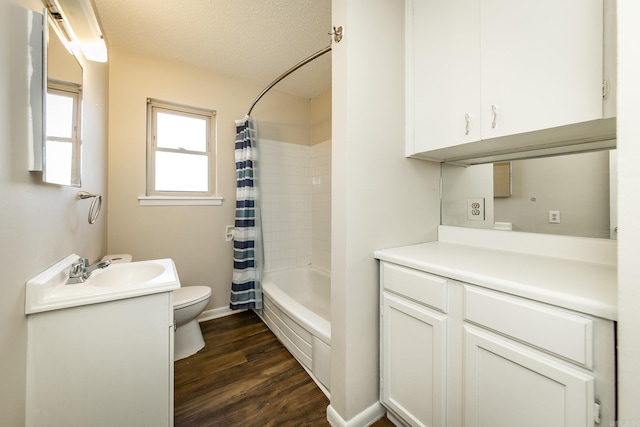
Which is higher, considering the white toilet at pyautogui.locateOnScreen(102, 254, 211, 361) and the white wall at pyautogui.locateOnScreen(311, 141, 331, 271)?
the white wall at pyautogui.locateOnScreen(311, 141, 331, 271)

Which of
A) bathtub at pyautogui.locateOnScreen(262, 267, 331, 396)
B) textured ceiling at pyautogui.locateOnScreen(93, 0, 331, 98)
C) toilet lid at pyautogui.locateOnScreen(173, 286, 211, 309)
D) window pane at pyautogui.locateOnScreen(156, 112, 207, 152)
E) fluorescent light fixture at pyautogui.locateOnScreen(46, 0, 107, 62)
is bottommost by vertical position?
bathtub at pyautogui.locateOnScreen(262, 267, 331, 396)

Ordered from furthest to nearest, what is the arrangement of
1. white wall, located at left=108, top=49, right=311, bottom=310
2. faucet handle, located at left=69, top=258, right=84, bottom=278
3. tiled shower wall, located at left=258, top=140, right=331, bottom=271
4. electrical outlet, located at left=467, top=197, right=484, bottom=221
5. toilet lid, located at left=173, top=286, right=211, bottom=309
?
tiled shower wall, located at left=258, top=140, right=331, bottom=271 → white wall, located at left=108, top=49, right=311, bottom=310 → toilet lid, located at left=173, top=286, right=211, bottom=309 → electrical outlet, located at left=467, top=197, right=484, bottom=221 → faucet handle, located at left=69, top=258, right=84, bottom=278

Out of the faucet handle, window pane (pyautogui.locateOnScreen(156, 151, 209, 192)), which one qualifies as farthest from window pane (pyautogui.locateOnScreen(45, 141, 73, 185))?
window pane (pyautogui.locateOnScreen(156, 151, 209, 192))

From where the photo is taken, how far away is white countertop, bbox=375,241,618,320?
644 millimetres

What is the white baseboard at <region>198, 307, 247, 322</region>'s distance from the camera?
7.39ft

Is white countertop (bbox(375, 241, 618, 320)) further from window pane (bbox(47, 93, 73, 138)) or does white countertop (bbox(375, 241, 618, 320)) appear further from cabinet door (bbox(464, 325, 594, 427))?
window pane (bbox(47, 93, 73, 138))

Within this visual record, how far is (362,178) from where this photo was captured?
114 cm

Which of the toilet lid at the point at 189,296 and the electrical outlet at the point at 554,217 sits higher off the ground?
the electrical outlet at the point at 554,217

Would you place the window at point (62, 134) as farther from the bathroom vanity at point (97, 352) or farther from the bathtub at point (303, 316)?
the bathtub at point (303, 316)

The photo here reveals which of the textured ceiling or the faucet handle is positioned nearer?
the faucet handle

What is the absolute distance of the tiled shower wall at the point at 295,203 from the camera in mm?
2594

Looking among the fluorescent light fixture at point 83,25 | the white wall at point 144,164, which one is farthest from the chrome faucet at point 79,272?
the fluorescent light fixture at point 83,25

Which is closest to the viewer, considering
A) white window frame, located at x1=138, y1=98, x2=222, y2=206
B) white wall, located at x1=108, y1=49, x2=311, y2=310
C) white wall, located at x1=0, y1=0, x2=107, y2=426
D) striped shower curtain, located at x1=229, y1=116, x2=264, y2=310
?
white wall, located at x1=0, y1=0, x2=107, y2=426

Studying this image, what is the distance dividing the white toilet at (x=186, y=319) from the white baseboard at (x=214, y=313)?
41cm
